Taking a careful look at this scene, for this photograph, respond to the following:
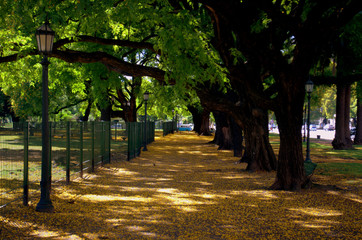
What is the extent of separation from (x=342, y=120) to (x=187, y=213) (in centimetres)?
2296

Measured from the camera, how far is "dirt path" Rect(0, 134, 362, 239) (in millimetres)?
6367

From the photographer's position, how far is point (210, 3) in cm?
994

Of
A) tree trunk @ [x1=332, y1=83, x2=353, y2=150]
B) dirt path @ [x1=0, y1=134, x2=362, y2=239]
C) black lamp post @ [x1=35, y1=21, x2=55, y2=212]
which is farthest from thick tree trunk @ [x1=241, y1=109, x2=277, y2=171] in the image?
tree trunk @ [x1=332, y1=83, x2=353, y2=150]

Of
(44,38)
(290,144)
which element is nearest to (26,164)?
(44,38)

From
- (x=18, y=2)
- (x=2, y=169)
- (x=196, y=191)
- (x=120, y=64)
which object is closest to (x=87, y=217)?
(x=2, y=169)

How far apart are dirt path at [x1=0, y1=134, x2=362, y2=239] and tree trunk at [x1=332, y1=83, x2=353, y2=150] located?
57.4ft

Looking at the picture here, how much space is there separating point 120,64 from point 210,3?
5097mm

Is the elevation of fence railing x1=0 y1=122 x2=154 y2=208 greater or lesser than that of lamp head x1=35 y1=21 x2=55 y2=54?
lesser

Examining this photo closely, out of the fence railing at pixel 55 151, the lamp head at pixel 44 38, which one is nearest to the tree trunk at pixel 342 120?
the fence railing at pixel 55 151

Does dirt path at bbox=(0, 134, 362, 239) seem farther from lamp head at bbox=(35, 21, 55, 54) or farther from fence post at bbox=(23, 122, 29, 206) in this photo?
lamp head at bbox=(35, 21, 55, 54)

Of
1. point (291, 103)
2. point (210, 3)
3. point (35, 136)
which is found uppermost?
point (210, 3)

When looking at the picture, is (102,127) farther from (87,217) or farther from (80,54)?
(87,217)

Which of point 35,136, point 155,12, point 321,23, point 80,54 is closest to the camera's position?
point 35,136

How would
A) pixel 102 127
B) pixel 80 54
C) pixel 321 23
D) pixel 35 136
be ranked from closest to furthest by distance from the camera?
pixel 35 136 → pixel 321 23 → pixel 80 54 → pixel 102 127
